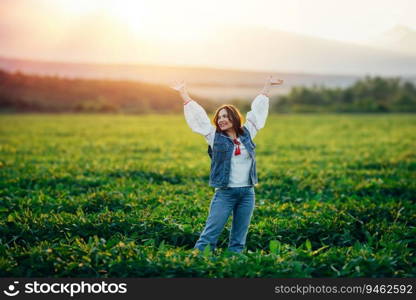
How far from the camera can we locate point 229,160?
546 centimetres

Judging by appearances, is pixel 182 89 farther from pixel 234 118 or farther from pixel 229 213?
pixel 229 213

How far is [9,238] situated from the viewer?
20.8 feet

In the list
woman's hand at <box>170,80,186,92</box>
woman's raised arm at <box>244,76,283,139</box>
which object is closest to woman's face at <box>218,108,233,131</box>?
woman's raised arm at <box>244,76,283,139</box>

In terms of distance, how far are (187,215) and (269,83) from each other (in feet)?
8.27

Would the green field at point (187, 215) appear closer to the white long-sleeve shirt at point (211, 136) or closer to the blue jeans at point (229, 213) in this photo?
the blue jeans at point (229, 213)

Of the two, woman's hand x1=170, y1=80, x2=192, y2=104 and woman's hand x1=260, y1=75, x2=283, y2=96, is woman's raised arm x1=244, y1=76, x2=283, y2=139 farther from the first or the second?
woman's hand x1=170, y1=80, x2=192, y2=104

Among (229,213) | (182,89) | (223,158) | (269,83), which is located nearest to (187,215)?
(229,213)

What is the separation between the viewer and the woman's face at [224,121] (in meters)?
5.52

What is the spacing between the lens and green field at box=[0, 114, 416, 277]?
5109mm

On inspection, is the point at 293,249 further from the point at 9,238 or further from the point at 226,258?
the point at 9,238

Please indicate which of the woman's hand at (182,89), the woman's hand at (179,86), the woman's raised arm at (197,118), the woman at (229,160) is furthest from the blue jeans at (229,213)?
the woman's hand at (179,86)

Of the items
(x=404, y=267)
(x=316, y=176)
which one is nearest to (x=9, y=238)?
(x=404, y=267)

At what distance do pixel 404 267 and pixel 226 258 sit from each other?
2.00 metres

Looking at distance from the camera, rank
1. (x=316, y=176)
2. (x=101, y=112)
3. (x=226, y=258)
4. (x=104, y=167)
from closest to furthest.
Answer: (x=226, y=258) < (x=316, y=176) < (x=104, y=167) < (x=101, y=112)
